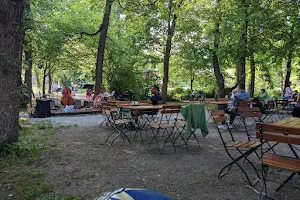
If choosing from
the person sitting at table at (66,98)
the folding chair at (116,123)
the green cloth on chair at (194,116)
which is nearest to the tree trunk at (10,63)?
the folding chair at (116,123)

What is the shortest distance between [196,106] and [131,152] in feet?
5.22

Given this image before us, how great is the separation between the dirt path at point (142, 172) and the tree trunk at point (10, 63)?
3.16ft

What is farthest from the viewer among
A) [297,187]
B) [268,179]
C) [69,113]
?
[69,113]

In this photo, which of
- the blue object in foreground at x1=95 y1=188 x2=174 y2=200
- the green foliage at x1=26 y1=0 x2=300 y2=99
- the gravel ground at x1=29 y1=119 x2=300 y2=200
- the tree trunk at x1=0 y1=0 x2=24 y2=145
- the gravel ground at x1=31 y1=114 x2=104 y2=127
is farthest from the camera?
the green foliage at x1=26 y1=0 x2=300 y2=99

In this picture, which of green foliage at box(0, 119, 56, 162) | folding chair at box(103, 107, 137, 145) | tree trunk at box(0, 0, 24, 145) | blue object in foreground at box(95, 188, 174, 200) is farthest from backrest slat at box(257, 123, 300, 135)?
tree trunk at box(0, 0, 24, 145)

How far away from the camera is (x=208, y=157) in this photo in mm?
5051

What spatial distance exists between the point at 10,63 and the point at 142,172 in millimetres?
3043

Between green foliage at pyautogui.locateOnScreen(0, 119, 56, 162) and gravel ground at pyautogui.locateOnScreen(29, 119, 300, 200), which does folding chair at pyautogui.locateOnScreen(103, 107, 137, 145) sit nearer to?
gravel ground at pyautogui.locateOnScreen(29, 119, 300, 200)

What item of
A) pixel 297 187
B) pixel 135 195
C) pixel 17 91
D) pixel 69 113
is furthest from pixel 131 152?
pixel 69 113

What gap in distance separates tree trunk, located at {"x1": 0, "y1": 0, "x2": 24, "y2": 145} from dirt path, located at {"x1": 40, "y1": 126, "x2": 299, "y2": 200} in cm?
96

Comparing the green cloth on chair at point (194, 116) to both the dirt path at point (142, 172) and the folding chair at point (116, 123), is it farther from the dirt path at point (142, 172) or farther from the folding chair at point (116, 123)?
the folding chair at point (116, 123)

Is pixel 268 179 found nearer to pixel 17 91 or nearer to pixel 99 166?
pixel 99 166

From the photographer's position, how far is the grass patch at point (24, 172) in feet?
11.0

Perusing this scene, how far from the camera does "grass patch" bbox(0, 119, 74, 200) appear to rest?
3338 mm
